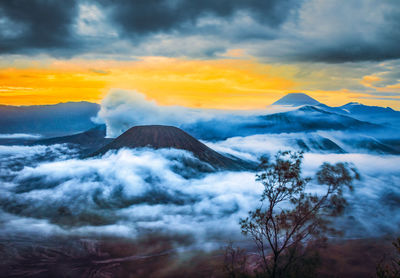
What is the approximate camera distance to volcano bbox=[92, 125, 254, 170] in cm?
15300

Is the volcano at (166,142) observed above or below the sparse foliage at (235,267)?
above

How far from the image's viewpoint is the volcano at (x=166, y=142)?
15300 centimetres

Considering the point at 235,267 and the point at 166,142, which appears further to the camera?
the point at 166,142

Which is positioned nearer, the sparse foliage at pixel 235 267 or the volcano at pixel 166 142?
the sparse foliage at pixel 235 267

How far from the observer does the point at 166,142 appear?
159250 millimetres

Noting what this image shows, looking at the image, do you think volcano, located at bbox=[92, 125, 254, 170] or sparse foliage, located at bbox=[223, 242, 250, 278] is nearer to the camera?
sparse foliage, located at bbox=[223, 242, 250, 278]

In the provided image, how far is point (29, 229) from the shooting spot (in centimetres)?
8519

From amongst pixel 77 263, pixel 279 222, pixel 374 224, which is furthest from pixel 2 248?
pixel 374 224

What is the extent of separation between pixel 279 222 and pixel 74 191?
125110 mm

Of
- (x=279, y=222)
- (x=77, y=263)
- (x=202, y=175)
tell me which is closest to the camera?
(x=279, y=222)

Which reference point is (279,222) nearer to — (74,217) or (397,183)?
(74,217)

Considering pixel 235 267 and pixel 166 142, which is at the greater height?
pixel 166 142

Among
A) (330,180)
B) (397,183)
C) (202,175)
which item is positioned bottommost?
(397,183)

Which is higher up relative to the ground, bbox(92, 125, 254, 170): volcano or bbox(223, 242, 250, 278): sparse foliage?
bbox(92, 125, 254, 170): volcano
